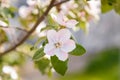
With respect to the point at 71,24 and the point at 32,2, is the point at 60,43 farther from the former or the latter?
the point at 32,2

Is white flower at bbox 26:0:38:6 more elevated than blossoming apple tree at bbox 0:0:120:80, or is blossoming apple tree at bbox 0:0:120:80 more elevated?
white flower at bbox 26:0:38:6

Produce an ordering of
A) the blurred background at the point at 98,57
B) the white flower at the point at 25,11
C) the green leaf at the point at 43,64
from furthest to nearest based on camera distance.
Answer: the blurred background at the point at 98,57, the white flower at the point at 25,11, the green leaf at the point at 43,64

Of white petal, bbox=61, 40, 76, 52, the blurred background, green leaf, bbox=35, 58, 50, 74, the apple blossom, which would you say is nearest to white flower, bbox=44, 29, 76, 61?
white petal, bbox=61, 40, 76, 52

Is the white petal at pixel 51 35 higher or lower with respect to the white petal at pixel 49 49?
higher

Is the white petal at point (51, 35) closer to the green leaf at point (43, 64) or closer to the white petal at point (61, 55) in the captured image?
the white petal at point (61, 55)

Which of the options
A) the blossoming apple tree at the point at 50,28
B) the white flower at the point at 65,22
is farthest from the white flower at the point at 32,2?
the white flower at the point at 65,22

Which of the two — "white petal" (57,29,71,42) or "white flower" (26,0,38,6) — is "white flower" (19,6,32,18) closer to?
"white flower" (26,0,38,6)

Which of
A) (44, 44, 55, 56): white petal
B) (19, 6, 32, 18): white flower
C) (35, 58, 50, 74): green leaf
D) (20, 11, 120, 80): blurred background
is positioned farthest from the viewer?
(20, 11, 120, 80): blurred background

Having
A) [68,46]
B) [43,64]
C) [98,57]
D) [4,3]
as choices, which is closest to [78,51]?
[68,46]
